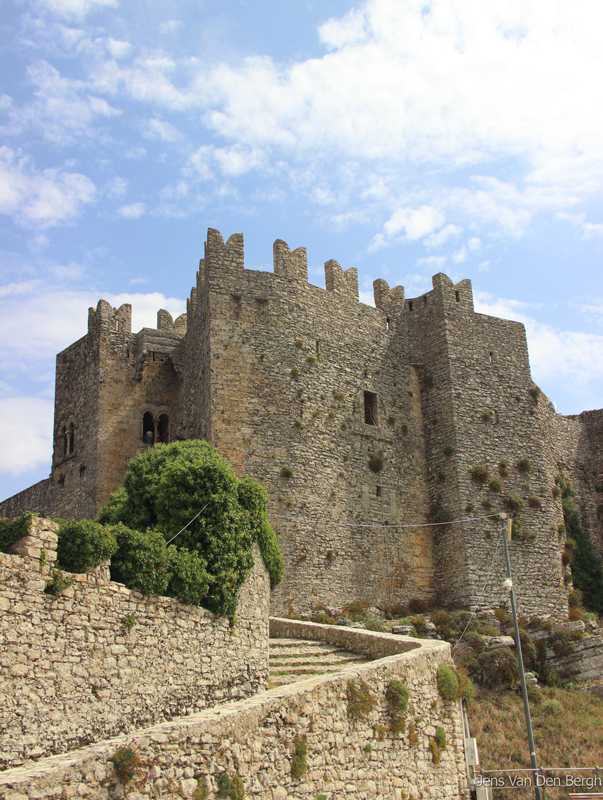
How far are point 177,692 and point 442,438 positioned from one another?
17174 millimetres

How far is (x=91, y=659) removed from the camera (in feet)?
38.9

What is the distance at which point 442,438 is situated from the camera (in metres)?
28.7

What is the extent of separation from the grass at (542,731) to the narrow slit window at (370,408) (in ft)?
32.9

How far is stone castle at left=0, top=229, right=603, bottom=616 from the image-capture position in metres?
24.7

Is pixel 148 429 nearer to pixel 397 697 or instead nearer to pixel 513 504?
pixel 513 504

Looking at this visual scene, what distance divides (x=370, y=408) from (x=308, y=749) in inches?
653

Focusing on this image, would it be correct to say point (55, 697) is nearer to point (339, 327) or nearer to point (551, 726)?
point (551, 726)

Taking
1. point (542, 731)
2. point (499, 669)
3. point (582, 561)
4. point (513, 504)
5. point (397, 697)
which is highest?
point (513, 504)

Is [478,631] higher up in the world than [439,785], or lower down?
higher up

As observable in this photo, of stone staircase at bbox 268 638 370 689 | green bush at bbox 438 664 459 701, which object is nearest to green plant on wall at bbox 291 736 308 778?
stone staircase at bbox 268 638 370 689

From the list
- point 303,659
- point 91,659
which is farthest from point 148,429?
point 91,659

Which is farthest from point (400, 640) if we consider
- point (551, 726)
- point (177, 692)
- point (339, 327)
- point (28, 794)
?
point (339, 327)

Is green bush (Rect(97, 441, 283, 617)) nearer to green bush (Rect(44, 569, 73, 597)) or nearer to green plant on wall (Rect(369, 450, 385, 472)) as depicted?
green bush (Rect(44, 569, 73, 597))

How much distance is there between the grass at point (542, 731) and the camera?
17.9 metres
